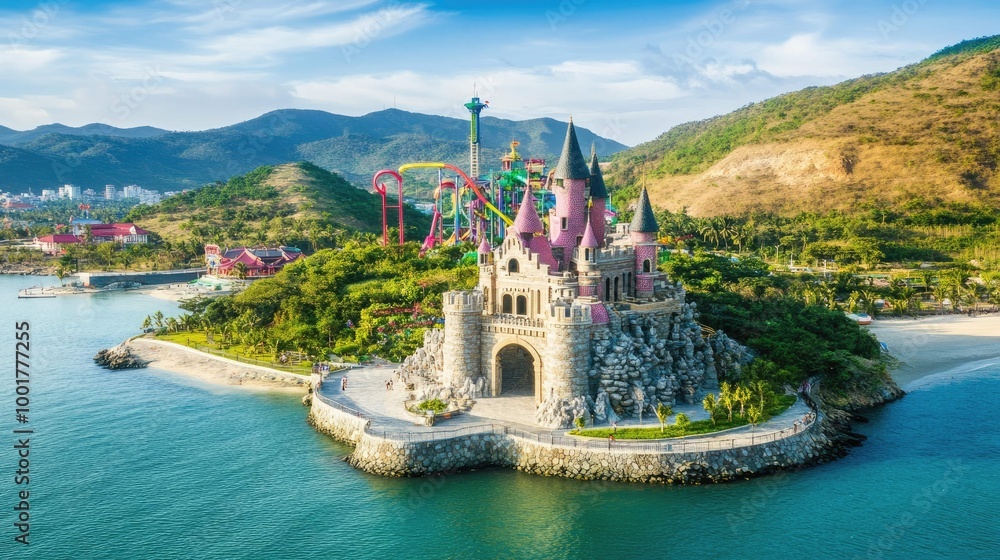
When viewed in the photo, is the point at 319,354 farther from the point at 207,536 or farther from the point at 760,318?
the point at 760,318

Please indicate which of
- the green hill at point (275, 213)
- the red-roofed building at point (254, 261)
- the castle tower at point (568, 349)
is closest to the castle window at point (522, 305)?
the castle tower at point (568, 349)

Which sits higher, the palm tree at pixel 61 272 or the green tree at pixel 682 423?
the palm tree at pixel 61 272

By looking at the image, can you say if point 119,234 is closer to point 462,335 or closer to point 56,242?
point 56,242

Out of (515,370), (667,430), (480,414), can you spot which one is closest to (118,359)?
(515,370)

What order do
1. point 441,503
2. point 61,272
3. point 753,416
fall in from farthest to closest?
point 61,272 < point 753,416 < point 441,503

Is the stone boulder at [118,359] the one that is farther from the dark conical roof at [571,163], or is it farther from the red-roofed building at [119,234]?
the red-roofed building at [119,234]

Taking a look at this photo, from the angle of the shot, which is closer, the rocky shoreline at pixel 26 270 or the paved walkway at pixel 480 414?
the paved walkway at pixel 480 414

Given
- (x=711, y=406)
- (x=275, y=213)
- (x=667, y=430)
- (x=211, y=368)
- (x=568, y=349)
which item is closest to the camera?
(x=667, y=430)

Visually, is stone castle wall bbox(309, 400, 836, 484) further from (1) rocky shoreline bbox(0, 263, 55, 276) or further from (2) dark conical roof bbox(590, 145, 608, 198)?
(1) rocky shoreline bbox(0, 263, 55, 276)
